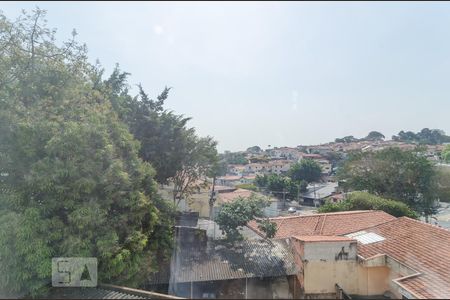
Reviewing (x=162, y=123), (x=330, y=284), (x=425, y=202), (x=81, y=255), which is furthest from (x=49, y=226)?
(x=425, y=202)

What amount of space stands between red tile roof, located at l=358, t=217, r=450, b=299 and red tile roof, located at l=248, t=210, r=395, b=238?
1.39m

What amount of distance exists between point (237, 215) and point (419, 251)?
200 inches

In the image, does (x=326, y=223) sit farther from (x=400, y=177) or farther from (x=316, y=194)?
(x=316, y=194)

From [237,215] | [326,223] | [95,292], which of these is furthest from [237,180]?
[95,292]

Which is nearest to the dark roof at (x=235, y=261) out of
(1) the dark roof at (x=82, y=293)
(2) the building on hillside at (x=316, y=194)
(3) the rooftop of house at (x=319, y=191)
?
(1) the dark roof at (x=82, y=293)

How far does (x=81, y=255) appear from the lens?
21.1ft

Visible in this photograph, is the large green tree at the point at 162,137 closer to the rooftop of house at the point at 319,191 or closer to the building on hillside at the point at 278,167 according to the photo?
the rooftop of house at the point at 319,191

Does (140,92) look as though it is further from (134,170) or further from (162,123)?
(134,170)

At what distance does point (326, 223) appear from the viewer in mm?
12258

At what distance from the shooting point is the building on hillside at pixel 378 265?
17.6 feet

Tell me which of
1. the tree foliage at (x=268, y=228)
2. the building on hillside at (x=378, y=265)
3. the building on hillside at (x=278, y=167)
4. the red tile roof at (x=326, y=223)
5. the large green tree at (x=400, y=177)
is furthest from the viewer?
the building on hillside at (x=278, y=167)

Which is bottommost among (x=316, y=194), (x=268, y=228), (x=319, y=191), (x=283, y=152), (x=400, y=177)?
(x=316, y=194)

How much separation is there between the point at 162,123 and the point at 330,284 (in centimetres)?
935

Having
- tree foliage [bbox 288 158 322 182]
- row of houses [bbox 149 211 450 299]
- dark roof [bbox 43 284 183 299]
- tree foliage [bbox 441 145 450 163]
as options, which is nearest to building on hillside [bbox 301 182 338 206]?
tree foliage [bbox 288 158 322 182]
